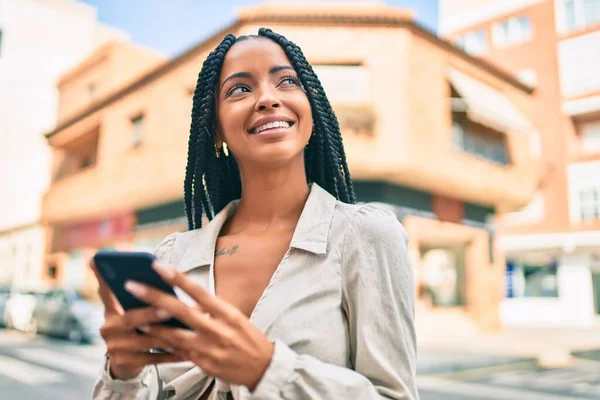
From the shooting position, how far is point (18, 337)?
10477mm

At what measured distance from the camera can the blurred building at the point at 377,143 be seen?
33.4ft

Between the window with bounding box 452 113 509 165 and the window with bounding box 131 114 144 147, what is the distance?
25.0ft

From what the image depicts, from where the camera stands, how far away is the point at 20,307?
1145 centimetres

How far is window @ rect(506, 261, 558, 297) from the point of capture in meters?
20.3

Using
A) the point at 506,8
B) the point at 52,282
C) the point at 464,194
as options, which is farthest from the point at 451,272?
the point at 52,282

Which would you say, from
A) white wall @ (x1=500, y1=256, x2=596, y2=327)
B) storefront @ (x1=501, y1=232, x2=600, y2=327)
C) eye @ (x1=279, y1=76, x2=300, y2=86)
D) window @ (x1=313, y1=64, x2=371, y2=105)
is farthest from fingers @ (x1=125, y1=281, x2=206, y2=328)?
white wall @ (x1=500, y1=256, x2=596, y2=327)

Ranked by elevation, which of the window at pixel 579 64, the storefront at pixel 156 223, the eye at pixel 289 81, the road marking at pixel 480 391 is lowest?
the road marking at pixel 480 391

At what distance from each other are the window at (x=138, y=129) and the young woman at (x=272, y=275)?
12.3 metres

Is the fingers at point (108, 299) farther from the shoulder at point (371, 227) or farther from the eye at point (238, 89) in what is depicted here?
the eye at point (238, 89)

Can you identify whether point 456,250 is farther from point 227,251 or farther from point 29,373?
point 227,251

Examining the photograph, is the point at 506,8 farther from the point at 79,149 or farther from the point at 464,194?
the point at 79,149

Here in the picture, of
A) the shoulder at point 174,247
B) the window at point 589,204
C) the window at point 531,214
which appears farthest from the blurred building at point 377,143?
the shoulder at point 174,247

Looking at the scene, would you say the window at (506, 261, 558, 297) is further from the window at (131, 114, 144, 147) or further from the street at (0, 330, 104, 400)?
the street at (0, 330, 104, 400)

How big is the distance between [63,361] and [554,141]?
51.9 feet
